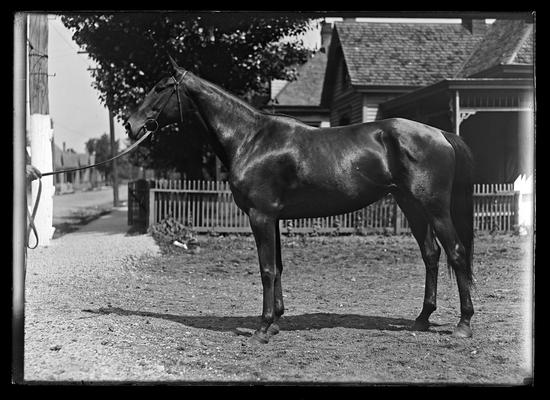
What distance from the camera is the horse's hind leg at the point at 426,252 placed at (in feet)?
16.7

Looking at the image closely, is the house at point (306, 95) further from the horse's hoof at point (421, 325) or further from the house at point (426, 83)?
the horse's hoof at point (421, 325)

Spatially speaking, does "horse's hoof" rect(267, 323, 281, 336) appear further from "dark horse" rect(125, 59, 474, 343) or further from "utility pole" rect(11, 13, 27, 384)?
"utility pole" rect(11, 13, 27, 384)

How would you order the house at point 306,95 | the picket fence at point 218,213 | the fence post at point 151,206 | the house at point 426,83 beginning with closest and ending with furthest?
1. the house at point 426,83
2. the picket fence at point 218,213
3. the fence post at point 151,206
4. the house at point 306,95

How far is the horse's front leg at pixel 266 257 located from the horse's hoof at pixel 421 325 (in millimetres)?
1249

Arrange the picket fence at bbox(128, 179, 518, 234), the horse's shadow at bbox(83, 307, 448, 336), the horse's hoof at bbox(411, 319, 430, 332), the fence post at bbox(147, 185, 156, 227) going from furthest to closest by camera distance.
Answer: the fence post at bbox(147, 185, 156, 227), the picket fence at bbox(128, 179, 518, 234), the horse's shadow at bbox(83, 307, 448, 336), the horse's hoof at bbox(411, 319, 430, 332)

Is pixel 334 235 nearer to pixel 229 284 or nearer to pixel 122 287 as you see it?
pixel 229 284

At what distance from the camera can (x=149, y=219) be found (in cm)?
1109

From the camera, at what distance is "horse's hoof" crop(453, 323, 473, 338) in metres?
4.78

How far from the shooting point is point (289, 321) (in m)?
5.41

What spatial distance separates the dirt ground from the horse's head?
157 centimetres

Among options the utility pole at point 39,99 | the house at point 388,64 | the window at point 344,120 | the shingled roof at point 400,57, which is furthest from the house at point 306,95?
the utility pole at point 39,99

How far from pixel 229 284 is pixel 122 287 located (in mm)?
1512

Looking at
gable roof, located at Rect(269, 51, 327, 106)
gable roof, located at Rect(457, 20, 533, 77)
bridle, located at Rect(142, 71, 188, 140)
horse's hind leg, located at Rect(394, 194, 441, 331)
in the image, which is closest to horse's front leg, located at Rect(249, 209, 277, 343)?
bridle, located at Rect(142, 71, 188, 140)
